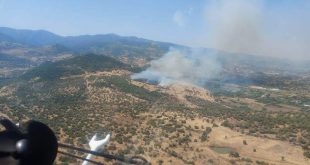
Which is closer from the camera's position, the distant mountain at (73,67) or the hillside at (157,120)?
the hillside at (157,120)

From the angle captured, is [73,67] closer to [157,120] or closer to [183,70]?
[183,70]

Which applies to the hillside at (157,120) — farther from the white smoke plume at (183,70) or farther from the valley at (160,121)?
the white smoke plume at (183,70)

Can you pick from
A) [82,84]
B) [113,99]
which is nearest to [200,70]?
[82,84]

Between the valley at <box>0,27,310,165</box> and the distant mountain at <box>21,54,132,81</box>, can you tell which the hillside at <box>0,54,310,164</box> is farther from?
the distant mountain at <box>21,54,132,81</box>

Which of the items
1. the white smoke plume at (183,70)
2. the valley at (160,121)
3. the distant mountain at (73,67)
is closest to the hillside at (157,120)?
the valley at (160,121)

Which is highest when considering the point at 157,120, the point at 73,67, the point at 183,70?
the point at 183,70

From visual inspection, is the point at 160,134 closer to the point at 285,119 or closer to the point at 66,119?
the point at 66,119

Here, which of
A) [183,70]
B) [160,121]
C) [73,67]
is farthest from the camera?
[183,70]

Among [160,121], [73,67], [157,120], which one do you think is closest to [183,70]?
[73,67]

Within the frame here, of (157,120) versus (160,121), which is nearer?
(160,121)
